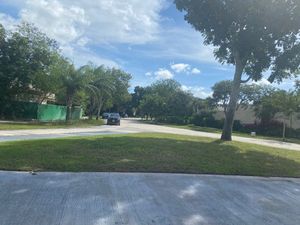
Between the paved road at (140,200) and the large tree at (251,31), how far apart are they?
9.85 m

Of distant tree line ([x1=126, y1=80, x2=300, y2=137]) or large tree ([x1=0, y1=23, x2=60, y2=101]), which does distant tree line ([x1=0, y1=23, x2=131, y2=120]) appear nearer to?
large tree ([x1=0, y1=23, x2=60, y2=101])

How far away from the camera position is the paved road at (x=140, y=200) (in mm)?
5793

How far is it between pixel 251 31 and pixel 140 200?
1277cm

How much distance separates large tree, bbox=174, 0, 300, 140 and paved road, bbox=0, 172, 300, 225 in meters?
9.85

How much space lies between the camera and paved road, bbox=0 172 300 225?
5.79m

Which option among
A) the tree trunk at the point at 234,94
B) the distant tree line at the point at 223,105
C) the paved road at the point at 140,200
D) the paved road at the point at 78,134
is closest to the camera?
the paved road at the point at 140,200

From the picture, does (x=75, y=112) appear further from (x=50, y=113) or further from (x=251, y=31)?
(x=251, y=31)

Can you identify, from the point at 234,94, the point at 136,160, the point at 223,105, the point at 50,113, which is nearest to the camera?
the point at 136,160

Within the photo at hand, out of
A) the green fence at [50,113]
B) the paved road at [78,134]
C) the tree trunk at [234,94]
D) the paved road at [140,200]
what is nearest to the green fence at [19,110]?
the green fence at [50,113]

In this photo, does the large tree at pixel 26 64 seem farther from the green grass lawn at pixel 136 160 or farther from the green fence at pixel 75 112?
the green grass lawn at pixel 136 160

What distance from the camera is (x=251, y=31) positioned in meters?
17.6

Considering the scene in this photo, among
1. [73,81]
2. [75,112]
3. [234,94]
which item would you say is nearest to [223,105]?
[75,112]

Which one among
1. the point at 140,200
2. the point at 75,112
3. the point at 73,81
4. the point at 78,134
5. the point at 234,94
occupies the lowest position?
the point at 140,200

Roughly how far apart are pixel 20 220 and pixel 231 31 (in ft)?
50.2
